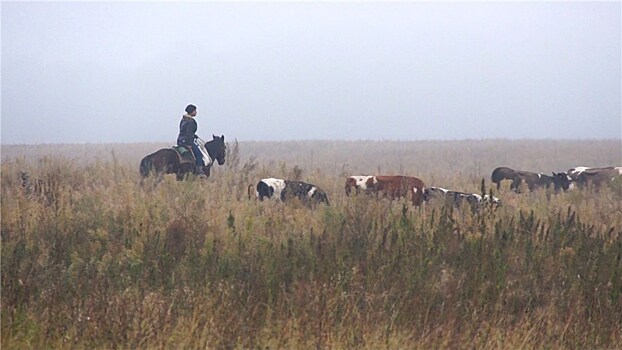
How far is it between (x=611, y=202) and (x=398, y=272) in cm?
699

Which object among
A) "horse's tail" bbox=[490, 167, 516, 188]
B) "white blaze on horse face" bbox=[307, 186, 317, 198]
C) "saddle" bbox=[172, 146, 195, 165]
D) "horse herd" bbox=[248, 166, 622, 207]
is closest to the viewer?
"horse herd" bbox=[248, 166, 622, 207]

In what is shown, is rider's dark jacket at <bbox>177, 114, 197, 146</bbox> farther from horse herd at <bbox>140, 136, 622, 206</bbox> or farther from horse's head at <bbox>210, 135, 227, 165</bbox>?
horse's head at <bbox>210, 135, 227, 165</bbox>

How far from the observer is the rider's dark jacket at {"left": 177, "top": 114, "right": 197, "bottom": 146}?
637 inches

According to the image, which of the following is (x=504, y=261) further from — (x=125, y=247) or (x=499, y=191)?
(x=499, y=191)

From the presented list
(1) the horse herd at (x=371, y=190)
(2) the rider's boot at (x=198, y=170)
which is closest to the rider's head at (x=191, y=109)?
(2) the rider's boot at (x=198, y=170)

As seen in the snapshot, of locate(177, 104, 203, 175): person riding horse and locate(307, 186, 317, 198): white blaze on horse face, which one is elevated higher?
locate(177, 104, 203, 175): person riding horse

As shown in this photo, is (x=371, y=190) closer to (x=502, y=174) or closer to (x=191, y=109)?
(x=191, y=109)

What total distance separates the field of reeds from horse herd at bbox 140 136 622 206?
254 centimetres

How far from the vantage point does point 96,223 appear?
834 cm

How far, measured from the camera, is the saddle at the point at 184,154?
53.0ft

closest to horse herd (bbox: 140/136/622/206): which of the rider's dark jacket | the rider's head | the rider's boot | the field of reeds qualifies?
the rider's boot

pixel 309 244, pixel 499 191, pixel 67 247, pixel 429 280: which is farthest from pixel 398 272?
pixel 499 191

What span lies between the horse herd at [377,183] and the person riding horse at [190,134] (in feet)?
0.71

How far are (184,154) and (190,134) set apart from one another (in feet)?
1.63
